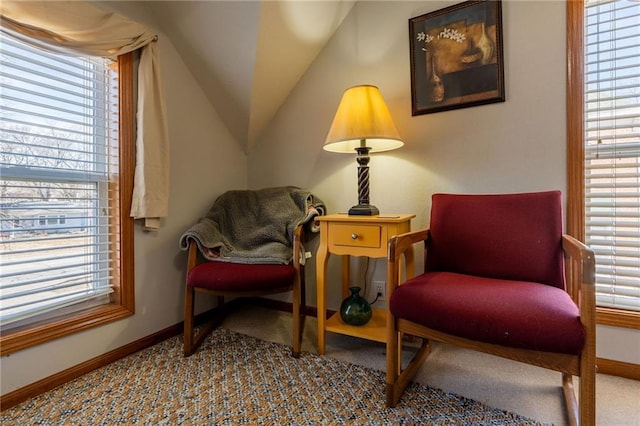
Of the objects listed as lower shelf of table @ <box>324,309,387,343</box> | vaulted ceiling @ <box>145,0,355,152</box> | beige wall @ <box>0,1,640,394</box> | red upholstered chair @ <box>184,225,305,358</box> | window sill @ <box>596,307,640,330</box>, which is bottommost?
lower shelf of table @ <box>324,309,387,343</box>

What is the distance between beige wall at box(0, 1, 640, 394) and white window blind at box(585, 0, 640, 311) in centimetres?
12

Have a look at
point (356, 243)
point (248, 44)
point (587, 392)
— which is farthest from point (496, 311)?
point (248, 44)

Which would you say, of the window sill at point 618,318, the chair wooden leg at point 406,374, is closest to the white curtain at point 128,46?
the chair wooden leg at point 406,374

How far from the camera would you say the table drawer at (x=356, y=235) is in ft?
4.84

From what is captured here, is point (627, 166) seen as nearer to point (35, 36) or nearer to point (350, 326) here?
point (350, 326)

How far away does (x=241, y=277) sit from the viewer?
149 centimetres

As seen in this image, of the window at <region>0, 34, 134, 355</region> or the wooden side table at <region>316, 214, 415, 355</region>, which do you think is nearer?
the window at <region>0, 34, 134, 355</region>

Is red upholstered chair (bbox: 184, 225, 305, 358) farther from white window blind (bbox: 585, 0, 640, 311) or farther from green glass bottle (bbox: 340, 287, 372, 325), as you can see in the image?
white window blind (bbox: 585, 0, 640, 311)

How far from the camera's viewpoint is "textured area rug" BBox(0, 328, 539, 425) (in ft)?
3.63

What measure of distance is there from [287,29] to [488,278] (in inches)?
64.8

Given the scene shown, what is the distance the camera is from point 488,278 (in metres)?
1.25

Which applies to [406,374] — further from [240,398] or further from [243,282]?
[243,282]

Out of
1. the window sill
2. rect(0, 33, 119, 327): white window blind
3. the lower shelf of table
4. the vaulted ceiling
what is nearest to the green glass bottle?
the lower shelf of table

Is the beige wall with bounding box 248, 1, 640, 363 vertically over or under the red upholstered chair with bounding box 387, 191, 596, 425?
over
